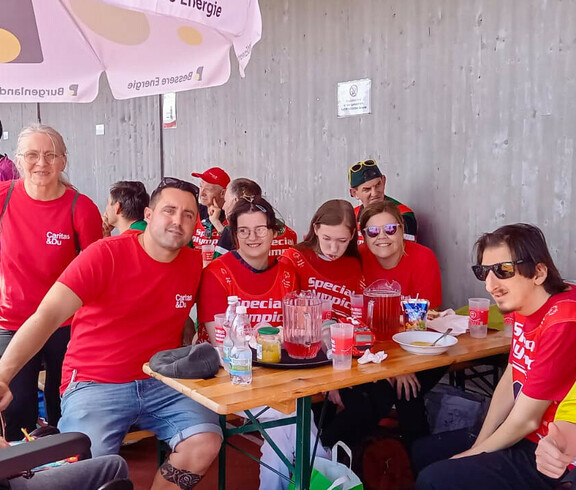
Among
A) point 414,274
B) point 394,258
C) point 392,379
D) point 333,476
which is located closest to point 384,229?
point 394,258

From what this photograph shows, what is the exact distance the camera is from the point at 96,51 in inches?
174

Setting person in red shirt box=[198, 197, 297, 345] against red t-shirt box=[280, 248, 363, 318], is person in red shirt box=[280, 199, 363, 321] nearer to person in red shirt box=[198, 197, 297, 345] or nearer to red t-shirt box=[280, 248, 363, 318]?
red t-shirt box=[280, 248, 363, 318]

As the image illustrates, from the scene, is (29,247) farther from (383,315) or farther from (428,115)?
(428,115)

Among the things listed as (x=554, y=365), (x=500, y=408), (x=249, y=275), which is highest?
(x=249, y=275)

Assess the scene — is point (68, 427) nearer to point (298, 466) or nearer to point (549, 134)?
point (298, 466)

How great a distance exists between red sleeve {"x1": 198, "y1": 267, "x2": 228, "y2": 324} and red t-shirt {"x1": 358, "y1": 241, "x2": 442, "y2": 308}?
0.96 m

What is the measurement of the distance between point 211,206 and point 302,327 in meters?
3.59

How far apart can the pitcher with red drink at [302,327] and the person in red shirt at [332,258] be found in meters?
0.70

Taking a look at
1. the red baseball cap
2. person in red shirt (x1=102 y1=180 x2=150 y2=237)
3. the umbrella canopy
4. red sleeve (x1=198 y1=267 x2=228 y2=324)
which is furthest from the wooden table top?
the red baseball cap

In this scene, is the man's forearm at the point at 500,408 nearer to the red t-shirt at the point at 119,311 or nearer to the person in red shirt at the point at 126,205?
the red t-shirt at the point at 119,311

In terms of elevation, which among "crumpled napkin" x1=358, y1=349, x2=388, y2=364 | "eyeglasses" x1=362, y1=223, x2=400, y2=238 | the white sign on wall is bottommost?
"crumpled napkin" x1=358, y1=349, x2=388, y2=364

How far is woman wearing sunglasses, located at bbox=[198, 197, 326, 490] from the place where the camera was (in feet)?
10.0

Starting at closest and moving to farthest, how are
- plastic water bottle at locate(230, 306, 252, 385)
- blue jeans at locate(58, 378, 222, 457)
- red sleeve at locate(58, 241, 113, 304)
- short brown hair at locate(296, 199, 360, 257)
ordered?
1. plastic water bottle at locate(230, 306, 252, 385)
2. blue jeans at locate(58, 378, 222, 457)
3. red sleeve at locate(58, 241, 113, 304)
4. short brown hair at locate(296, 199, 360, 257)

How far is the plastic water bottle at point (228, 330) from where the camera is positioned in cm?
254
